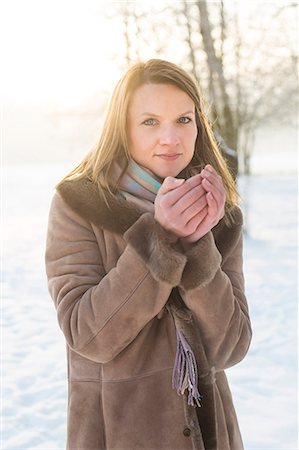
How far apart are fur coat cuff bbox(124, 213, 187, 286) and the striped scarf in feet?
0.44

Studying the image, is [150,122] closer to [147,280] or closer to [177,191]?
[177,191]

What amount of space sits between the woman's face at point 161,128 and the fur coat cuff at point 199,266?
0.94 ft

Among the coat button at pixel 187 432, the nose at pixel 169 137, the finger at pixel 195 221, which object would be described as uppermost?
the nose at pixel 169 137

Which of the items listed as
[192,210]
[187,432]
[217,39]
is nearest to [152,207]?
[192,210]

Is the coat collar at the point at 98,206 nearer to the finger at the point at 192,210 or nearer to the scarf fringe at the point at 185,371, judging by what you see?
the finger at the point at 192,210

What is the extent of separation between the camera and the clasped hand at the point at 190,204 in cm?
129

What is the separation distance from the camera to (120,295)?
4.34 ft

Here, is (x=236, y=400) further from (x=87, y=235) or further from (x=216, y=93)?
(x=216, y=93)

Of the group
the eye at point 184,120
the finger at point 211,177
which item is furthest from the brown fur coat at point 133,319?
the eye at point 184,120

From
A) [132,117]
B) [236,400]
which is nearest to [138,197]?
[132,117]

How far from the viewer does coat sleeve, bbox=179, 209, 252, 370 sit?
135 cm

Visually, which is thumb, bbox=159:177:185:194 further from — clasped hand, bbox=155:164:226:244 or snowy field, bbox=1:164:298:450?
snowy field, bbox=1:164:298:450

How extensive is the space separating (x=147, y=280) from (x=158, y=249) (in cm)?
9

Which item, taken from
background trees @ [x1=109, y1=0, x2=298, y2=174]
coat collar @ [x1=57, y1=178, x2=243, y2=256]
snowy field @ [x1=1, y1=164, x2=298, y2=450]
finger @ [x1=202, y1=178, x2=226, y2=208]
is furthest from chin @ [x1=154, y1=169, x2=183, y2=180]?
background trees @ [x1=109, y1=0, x2=298, y2=174]
